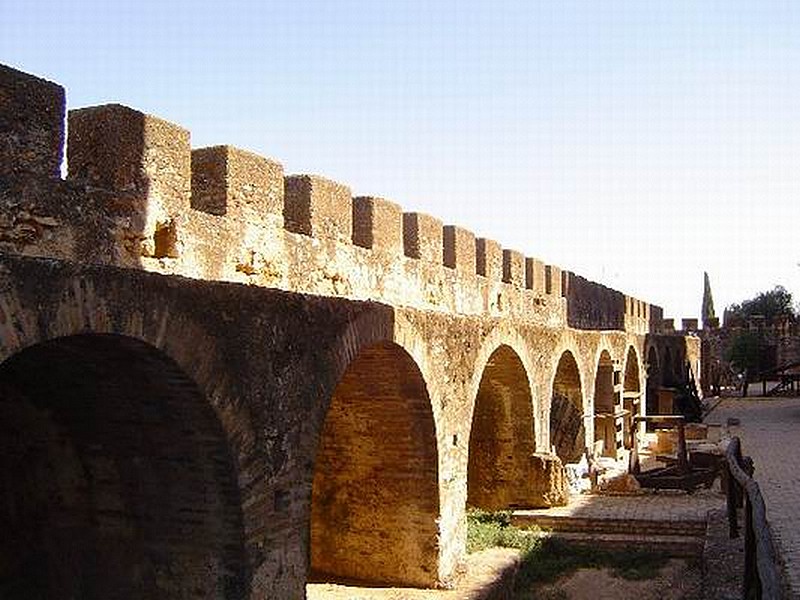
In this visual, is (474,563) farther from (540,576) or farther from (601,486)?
(601,486)

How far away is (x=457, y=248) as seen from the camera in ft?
37.3

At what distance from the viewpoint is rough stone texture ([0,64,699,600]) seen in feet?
15.9

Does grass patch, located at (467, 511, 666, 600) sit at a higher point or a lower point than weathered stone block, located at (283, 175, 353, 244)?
lower

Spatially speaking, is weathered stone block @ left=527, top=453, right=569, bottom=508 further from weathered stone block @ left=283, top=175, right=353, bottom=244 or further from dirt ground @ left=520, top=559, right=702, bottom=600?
weathered stone block @ left=283, top=175, right=353, bottom=244

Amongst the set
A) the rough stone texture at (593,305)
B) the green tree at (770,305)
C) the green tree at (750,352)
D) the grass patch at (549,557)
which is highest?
the green tree at (770,305)

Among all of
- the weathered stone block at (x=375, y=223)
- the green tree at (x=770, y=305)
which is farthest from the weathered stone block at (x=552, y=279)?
the green tree at (x=770, y=305)

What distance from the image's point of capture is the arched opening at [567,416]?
15.4m

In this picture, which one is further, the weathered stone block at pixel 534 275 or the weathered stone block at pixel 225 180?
the weathered stone block at pixel 534 275

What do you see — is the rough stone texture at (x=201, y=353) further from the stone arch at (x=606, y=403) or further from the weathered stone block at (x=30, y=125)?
the stone arch at (x=606, y=403)

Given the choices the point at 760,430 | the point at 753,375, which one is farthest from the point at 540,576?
the point at 753,375

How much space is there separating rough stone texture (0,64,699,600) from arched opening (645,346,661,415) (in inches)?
701

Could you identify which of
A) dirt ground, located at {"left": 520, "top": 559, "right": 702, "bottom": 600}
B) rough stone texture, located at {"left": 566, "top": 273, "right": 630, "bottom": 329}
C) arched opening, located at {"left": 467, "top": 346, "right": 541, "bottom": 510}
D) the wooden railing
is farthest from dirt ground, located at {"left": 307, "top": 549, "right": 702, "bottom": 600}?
rough stone texture, located at {"left": 566, "top": 273, "right": 630, "bottom": 329}

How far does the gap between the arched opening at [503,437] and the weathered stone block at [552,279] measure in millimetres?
3666

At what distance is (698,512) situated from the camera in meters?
11.9
